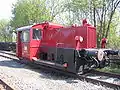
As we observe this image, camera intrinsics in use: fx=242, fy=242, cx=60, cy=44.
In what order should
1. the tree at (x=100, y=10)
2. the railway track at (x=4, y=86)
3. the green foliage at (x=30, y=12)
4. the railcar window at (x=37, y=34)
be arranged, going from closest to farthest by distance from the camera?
the railway track at (x=4, y=86) < the railcar window at (x=37, y=34) < the tree at (x=100, y=10) < the green foliage at (x=30, y=12)

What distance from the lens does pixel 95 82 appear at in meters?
9.66

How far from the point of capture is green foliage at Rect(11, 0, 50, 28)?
150ft

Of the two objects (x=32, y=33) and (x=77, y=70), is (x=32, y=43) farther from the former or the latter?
(x=77, y=70)

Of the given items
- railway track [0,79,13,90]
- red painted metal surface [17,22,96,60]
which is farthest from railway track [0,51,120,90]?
railway track [0,79,13,90]

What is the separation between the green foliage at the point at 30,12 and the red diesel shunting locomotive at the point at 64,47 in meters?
30.9

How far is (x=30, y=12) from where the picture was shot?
46.2 m

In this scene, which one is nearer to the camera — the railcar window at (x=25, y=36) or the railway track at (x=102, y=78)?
the railway track at (x=102, y=78)

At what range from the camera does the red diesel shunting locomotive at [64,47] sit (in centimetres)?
1074

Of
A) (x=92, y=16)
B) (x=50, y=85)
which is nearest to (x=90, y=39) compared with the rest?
(x=50, y=85)

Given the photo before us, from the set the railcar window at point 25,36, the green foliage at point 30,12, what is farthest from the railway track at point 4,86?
the green foliage at point 30,12

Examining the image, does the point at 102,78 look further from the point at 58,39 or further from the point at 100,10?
the point at 100,10

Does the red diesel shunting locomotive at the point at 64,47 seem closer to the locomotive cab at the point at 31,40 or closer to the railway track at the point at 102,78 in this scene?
the locomotive cab at the point at 31,40

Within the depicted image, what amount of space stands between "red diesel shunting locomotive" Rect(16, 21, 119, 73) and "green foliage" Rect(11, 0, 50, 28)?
1215 inches

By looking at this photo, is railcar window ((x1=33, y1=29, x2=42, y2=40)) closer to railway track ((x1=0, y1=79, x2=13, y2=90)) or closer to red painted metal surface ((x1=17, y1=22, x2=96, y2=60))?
red painted metal surface ((x1=17, y1=22, x2=96, y2=60))
